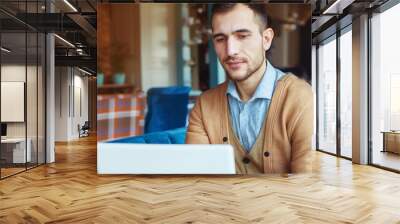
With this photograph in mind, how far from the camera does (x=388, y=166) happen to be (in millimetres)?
7176

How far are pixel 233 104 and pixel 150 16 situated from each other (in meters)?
1.86

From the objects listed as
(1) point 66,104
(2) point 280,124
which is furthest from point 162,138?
(1) point 66,104

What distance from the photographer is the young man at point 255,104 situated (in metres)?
5.98

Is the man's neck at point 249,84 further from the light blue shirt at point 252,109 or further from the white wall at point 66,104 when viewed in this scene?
the white wall at point 66,104

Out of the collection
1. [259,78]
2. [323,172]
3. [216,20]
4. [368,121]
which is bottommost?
[323,172]

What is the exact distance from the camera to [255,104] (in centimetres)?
602

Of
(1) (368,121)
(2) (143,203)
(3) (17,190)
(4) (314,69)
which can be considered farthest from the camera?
(4) (314,69)

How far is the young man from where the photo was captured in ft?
19.6

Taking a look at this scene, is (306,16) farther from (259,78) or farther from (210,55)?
(210,55)

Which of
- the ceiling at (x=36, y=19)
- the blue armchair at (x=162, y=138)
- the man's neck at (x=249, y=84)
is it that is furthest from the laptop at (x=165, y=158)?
the ceiling at (x=36, y=19)

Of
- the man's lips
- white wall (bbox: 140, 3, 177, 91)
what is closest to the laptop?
white wall (bbox: 140, 3, 177, 91)

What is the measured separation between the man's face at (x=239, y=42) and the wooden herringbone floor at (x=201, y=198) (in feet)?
5.58

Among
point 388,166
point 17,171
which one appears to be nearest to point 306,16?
point 388,166

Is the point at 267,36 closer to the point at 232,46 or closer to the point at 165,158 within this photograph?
the point at 232,46
